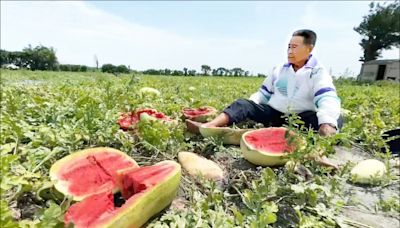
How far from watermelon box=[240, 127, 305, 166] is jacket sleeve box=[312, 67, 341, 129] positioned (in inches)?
17.0

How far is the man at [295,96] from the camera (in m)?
3.12

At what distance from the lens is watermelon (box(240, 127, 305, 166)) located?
2215 mm

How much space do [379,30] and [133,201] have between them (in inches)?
1553

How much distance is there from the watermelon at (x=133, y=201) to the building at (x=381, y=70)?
34.0 m

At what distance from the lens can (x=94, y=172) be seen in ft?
6.26

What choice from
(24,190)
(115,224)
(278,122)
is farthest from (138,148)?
(278,122)

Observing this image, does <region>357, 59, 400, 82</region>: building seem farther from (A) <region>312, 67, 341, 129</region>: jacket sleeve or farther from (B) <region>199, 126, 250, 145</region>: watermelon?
(B) <region>199, 126, 250, 145</region>: watermelon

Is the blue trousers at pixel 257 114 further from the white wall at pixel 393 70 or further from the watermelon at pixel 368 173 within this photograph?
the white wall at pixel 393 70

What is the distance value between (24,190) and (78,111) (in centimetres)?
119

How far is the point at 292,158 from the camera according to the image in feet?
7.13

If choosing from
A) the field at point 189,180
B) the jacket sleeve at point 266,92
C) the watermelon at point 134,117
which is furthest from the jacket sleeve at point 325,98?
the watermelon at point 134,117

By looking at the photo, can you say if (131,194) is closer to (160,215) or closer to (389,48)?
(160,215)

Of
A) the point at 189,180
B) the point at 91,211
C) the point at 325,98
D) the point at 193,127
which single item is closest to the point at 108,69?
the point at 193,127

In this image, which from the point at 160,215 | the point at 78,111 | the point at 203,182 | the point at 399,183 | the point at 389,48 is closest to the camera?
the point at 160,215
